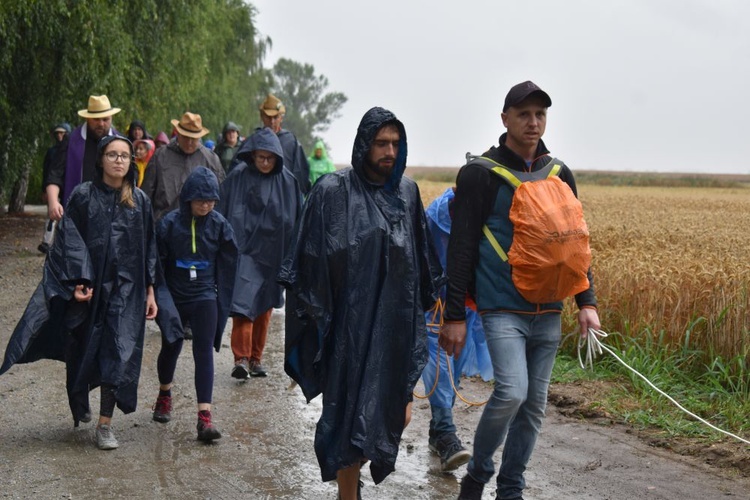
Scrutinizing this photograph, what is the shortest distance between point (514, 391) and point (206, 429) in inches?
97.1

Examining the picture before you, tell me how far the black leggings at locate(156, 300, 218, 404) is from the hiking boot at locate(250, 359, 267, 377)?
1.73 metres

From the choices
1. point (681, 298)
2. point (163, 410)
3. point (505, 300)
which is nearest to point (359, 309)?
point (505, 300)

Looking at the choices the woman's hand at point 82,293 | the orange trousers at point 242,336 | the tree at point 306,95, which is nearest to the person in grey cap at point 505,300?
the woman's hand at point 82,293

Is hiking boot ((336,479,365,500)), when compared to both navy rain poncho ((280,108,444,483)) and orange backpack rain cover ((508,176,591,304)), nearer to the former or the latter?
navy rain poncho ((280,108,444,483))

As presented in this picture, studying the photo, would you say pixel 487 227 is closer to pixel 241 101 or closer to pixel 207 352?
pixel 207 352

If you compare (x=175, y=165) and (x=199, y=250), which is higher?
(x=175, y=165)

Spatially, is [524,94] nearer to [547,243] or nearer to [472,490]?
[547,243]

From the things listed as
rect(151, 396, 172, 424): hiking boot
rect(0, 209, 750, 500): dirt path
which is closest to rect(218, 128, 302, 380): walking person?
rect(0, 209, 750, 500): dirt path

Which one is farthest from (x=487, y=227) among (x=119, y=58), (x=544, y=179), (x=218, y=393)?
(x=119, y=58)

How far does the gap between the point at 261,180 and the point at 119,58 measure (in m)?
9.24

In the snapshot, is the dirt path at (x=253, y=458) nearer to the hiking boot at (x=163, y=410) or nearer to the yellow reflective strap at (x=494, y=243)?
the hiking boot at (x=163, y=410)

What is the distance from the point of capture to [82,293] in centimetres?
658

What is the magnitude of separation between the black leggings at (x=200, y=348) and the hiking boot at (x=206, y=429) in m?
0.10

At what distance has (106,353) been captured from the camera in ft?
21.9
